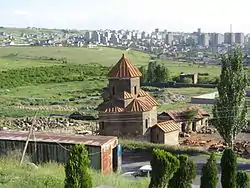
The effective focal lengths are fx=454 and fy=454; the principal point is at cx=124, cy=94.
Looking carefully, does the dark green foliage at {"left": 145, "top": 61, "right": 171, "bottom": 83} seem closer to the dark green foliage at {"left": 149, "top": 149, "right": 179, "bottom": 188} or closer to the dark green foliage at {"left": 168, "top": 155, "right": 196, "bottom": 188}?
the dark green foliage at {"left": 168, "top": 155, "right": 196, "bottom": 188}

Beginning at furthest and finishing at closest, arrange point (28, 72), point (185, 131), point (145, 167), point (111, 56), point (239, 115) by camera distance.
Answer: point (111, 56)
point (28, 72)
point (185, 131)
point (239, 115)
point (145, 167)

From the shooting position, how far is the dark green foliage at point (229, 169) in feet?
42.8

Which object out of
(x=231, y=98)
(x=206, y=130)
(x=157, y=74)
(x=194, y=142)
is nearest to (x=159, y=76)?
(x=157, y=74)

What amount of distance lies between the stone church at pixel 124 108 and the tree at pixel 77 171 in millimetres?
17470

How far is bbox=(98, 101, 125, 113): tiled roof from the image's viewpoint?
28.8 metres

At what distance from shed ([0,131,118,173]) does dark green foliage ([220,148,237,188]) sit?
8785 mm

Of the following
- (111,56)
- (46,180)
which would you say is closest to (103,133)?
(46,180)

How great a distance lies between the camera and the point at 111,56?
137 m

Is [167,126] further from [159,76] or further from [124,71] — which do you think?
[159,76]

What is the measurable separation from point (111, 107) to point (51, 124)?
38.6ft

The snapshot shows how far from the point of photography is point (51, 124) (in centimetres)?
3925

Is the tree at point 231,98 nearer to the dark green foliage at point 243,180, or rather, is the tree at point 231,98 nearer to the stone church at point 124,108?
the stone church at point 124,108

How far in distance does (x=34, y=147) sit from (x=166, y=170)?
11.4 metres

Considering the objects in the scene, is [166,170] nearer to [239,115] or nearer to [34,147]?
[34,147]
